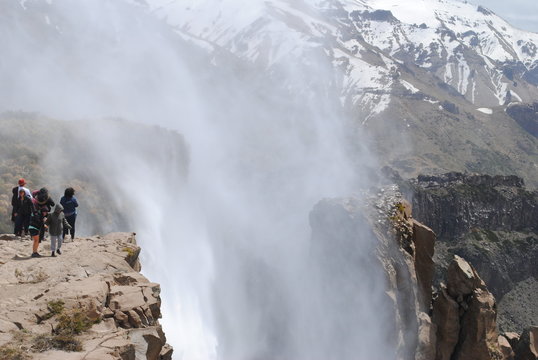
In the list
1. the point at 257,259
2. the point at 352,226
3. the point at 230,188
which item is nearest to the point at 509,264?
A: the point at 230,188

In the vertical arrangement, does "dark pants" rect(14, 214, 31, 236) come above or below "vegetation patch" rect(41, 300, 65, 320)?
below

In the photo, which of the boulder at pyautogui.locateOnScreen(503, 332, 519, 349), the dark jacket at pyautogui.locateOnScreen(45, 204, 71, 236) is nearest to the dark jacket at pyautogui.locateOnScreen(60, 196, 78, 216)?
the dark jacket at pyautogui.locateOnScreen(45, 204, 71, 236)

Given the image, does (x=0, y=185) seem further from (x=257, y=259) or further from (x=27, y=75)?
(x=27, y=75)

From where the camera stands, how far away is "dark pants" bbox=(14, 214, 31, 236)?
1091 inches

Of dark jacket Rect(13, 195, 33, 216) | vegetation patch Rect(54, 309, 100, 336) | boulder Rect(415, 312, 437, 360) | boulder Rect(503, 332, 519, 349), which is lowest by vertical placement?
boulder Rect(503, 332, 519, 349)

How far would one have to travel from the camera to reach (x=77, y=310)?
17.0 metres

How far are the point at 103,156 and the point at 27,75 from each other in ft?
261

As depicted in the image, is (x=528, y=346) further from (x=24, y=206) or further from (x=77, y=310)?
(x=77, y=310)

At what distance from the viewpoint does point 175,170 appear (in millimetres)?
72188

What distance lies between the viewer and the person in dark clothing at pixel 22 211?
88.7ft

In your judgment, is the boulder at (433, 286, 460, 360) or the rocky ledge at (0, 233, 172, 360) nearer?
the rocky ledge at (0, 233, 172, 360)

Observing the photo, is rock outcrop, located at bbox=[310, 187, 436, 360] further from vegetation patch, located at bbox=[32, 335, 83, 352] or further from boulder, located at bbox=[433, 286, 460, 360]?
vegetation patch, located at bbox=[32, 335, 83, 352]

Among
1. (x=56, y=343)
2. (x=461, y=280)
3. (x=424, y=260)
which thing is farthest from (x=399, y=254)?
(x=56, y=343)

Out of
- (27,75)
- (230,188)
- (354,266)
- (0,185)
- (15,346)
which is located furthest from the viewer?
(230,188)
